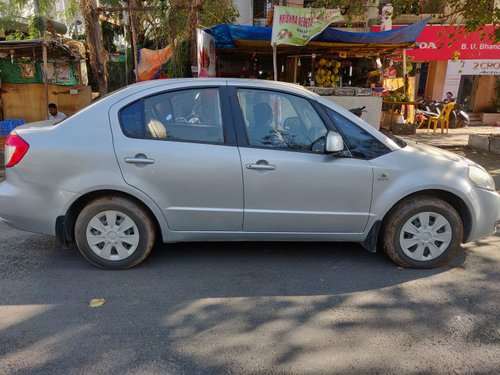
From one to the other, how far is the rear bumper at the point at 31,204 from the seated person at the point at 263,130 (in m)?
1.66

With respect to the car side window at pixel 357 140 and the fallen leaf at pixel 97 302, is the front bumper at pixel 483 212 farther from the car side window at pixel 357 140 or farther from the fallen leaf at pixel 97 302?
the fallen leaf at pixel 97 302

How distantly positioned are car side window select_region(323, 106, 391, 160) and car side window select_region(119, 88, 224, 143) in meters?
1.03

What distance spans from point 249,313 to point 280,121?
5.57 ft

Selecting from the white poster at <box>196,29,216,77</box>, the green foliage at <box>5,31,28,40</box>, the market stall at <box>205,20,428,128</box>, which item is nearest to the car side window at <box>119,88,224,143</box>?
the white poster at <box>196,29,216,77</box>

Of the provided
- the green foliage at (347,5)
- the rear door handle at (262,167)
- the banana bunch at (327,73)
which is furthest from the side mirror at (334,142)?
the banana bunch at (327,73)

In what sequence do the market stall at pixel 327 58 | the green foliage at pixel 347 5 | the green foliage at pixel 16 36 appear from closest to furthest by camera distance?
1. the green foliage at pixel 347 5
2. the market stall at pixel 327 58
3. the green foliage at pixel 16 36

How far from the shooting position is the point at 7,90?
1041 cm

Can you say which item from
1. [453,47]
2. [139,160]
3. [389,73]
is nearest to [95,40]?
[139,160]

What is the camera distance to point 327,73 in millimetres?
11891

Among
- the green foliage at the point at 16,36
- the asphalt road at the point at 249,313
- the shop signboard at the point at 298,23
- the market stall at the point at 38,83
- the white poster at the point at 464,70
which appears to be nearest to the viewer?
the asphalt road at the point at 249,313

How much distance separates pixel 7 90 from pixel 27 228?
838 cm

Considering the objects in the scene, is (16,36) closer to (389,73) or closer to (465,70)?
(389,73)

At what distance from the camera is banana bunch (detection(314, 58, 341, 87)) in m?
11.8

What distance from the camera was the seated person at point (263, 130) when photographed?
12.0 feet
